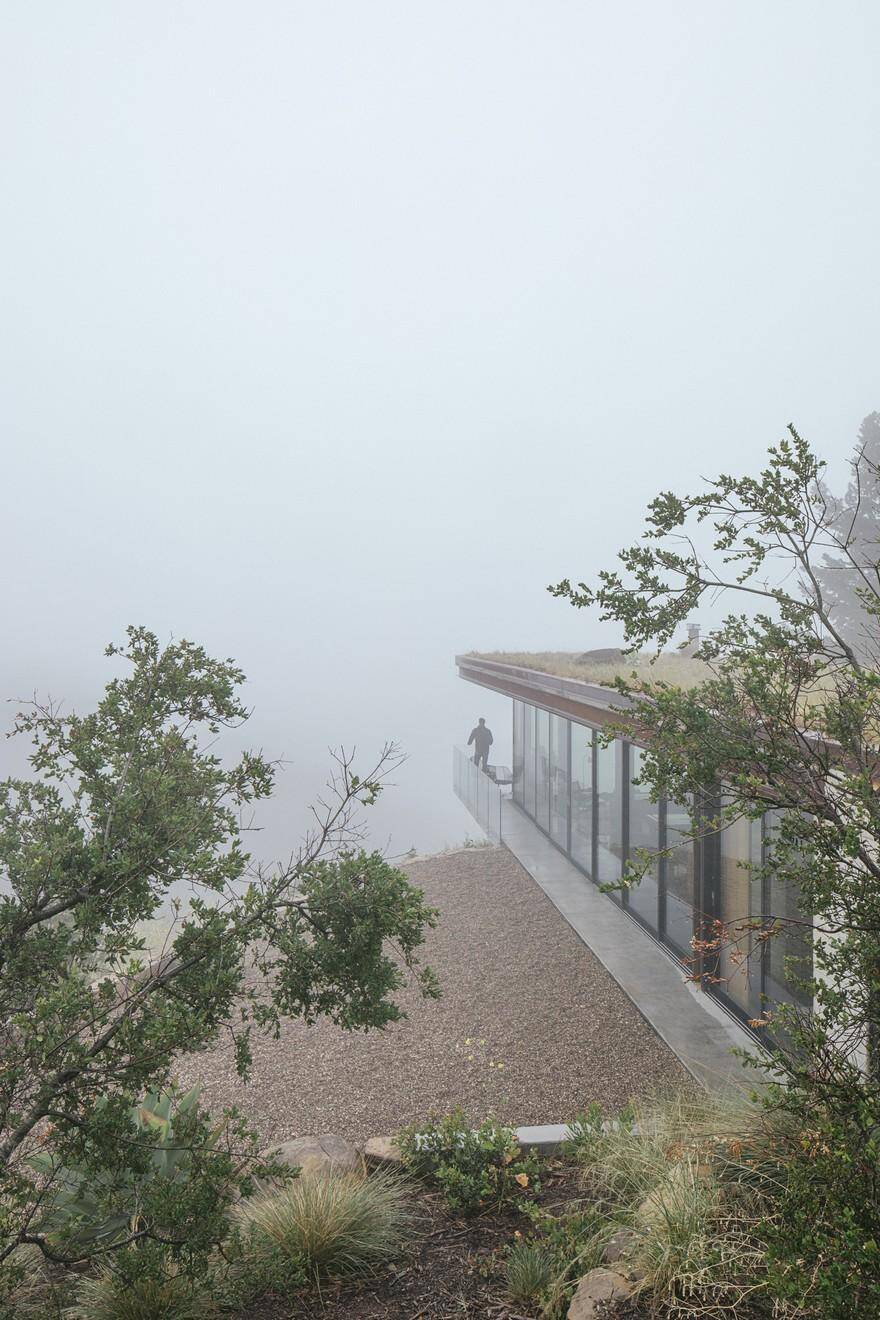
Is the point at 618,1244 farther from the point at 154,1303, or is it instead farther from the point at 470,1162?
the point at 154,1303

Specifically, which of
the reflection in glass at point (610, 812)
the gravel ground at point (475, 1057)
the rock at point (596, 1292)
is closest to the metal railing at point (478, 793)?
the reflection in glass at point (610, 812)

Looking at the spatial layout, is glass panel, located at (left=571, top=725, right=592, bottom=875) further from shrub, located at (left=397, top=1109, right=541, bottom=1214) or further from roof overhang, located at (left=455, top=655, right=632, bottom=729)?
shrub, located at (left=397, top=1109, right=541, bottom=1214)

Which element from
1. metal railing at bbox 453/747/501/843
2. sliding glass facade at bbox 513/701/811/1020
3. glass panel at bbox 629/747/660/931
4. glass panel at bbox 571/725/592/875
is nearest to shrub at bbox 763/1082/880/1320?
sliding glass facade at bbox 513/701/811/1020

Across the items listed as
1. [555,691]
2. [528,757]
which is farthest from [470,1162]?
[528,757]

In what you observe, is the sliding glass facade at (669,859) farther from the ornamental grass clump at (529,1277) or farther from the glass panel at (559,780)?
the ornamental grass clump at (529,1277)

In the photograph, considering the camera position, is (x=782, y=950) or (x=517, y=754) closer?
(x=782, y=950)

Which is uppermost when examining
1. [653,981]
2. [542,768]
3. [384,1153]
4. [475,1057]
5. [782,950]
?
[542,768]

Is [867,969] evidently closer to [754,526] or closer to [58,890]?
[754,526]

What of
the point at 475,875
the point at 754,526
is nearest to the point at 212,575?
the point at 475,875

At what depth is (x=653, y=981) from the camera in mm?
9266

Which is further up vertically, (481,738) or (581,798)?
(481,738)

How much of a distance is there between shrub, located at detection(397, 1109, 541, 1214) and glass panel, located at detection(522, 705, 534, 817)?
12.9 metres

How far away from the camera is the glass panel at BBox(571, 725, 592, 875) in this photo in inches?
525

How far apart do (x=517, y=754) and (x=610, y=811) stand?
25.4ft
